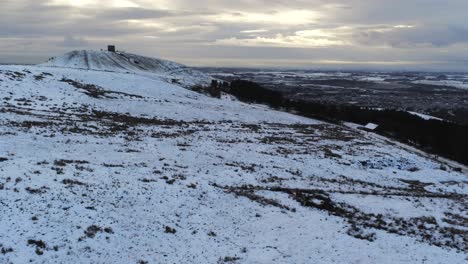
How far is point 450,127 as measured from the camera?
247 feet

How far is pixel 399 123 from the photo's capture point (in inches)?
3381

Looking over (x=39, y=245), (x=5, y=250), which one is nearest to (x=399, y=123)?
(x=39, y=245)

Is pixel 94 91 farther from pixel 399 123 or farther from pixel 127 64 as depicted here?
pixel 127 64

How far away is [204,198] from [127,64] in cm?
12443

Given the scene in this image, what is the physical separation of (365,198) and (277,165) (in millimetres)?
8544

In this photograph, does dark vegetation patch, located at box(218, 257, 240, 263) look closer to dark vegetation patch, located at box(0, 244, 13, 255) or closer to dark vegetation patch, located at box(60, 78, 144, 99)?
dark vegetation patch, located at box(0, 244, 13, 255)

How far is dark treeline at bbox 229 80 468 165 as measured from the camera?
67.0 meters

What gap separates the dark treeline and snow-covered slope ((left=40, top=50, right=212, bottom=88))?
940 inches

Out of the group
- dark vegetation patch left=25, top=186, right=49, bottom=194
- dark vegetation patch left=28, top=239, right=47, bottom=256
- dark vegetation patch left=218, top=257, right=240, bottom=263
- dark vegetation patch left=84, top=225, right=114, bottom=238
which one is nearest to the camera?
dark vegetation patch left=28, top=239, right=47, bottom=256

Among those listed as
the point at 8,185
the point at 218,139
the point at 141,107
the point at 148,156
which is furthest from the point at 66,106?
the point at 8,185

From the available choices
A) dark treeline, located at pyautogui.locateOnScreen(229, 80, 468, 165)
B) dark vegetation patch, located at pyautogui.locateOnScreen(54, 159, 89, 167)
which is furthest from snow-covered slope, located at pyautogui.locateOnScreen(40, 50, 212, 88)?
dark vegetation patch, located at pyautogui.locateOnScreen(54, 159, 89, 167)

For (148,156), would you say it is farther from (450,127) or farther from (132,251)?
(450,127)

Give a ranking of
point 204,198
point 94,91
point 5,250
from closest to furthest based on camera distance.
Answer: point 5,250 < point 204,198 < point 94,91

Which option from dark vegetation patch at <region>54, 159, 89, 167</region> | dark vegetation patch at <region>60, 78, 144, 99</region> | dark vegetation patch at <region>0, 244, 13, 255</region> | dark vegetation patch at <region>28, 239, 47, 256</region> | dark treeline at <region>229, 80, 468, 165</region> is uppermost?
dark vegetation patch at <region>60, 78, 144, 99</region>
